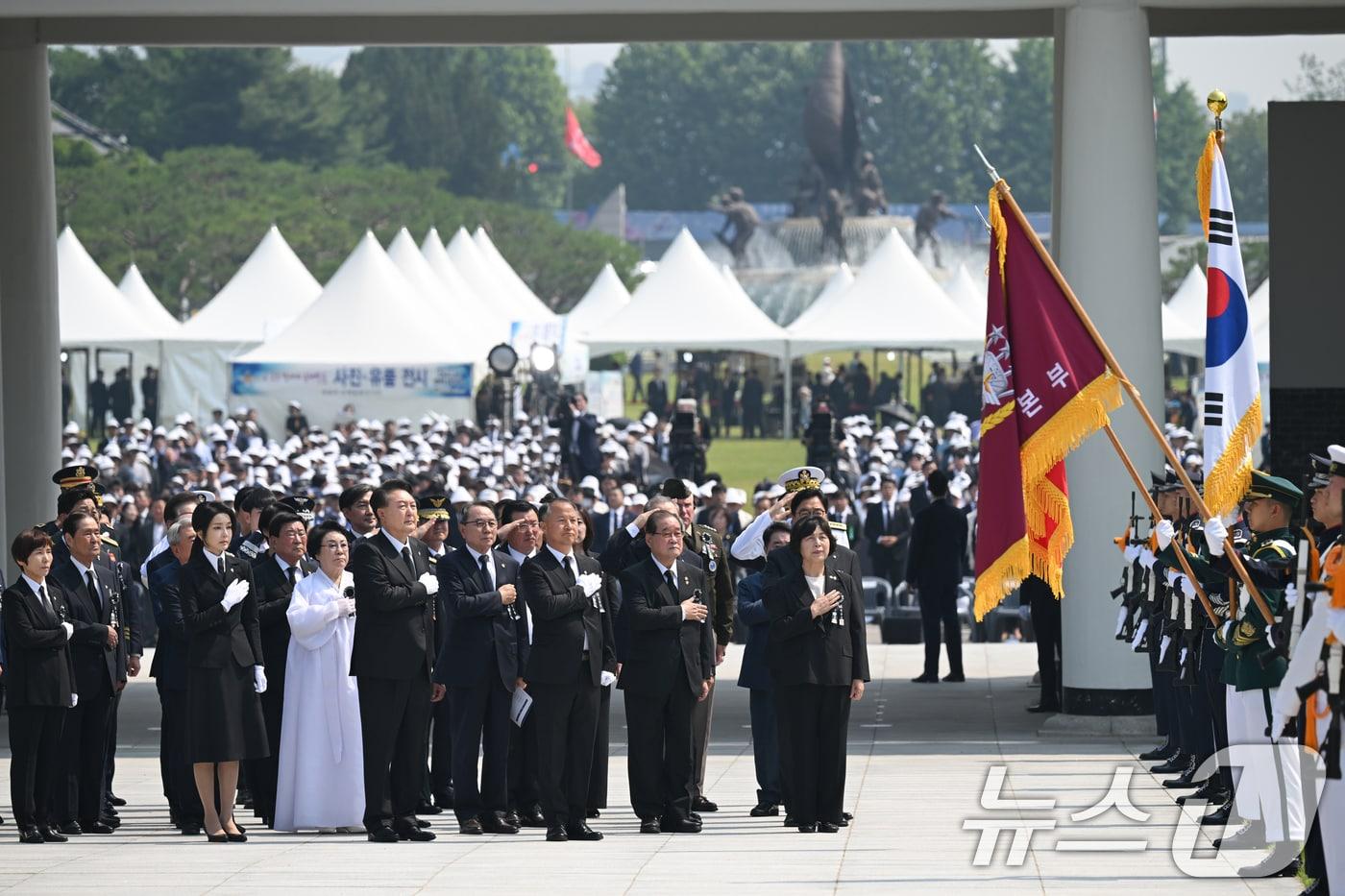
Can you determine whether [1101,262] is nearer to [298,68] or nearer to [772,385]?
[772,385]

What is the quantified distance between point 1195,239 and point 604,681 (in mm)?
83946

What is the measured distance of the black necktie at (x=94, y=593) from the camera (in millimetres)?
12453

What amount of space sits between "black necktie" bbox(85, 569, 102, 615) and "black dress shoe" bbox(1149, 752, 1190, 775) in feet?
20.7

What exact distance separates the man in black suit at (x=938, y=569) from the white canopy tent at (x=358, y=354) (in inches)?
954

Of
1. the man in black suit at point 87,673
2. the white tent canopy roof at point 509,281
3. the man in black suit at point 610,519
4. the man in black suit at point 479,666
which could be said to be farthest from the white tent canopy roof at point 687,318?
the man in black suit at point 87,673

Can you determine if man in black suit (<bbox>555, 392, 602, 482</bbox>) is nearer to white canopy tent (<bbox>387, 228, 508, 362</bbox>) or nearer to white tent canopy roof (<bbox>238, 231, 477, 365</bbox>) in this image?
white tent canopy roof (<bbox>238, 231, 477, 365</bbox>)

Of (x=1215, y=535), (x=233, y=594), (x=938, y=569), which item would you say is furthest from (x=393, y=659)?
(x=938, y=569)

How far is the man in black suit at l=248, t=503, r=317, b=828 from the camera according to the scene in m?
12.5

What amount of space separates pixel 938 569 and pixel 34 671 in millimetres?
10436

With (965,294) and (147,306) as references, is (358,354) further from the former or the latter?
(965,294)

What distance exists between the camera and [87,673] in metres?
12.4

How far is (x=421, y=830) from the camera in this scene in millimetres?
12062

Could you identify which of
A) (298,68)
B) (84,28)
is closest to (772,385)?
(298,68)

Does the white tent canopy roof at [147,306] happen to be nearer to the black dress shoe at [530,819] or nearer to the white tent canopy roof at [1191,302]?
the white tent canopy roof at [1191,302]
